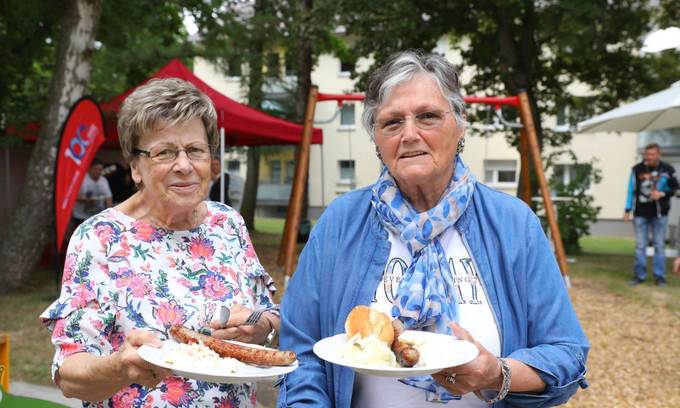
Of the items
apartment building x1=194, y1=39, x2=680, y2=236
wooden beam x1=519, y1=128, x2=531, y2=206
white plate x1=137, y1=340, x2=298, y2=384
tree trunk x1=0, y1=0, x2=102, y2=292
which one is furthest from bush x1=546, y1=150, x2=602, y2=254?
white plate x1=137, y1=340, x2=298, y2=384

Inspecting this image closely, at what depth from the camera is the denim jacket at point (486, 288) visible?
1.77 metres

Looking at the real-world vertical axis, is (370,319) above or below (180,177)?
below

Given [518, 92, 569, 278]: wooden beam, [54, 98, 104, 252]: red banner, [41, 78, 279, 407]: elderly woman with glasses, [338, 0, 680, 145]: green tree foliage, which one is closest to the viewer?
[41, 78, 279, 407]: elderly woman with glasses

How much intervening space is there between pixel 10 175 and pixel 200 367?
12286 millimetres

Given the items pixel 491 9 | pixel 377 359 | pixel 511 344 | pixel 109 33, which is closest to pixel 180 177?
pixel 377 359

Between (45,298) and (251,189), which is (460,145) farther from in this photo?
(251,189)

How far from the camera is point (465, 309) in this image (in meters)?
1.80

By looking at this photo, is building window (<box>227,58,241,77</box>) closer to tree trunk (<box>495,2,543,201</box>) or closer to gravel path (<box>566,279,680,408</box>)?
tree trunk (<box>495,2,543,201</box>)

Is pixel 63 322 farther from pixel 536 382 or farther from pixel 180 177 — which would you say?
pixel 536 382

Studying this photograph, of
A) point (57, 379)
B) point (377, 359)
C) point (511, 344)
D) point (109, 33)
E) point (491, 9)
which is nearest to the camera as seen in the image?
point (377, 359)

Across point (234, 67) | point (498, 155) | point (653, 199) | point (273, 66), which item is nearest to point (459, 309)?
point (653, 199)

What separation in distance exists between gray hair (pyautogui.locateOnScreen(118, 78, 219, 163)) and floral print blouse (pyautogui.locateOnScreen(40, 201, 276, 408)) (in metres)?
0.27

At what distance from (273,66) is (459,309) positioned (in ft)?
65.5

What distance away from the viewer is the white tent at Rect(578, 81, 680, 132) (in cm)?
970
